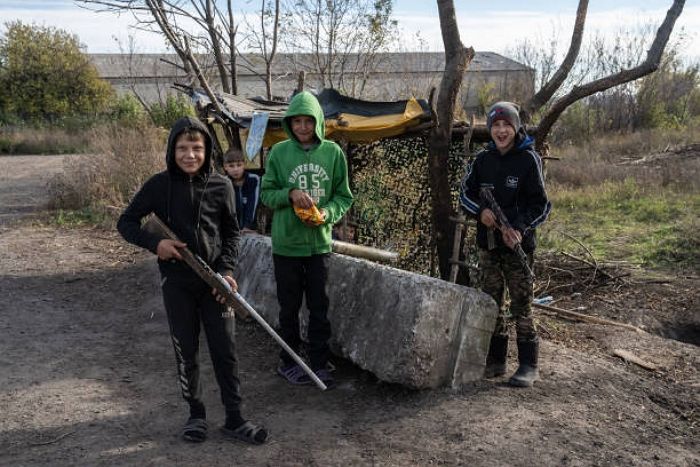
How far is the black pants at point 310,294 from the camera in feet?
14.6

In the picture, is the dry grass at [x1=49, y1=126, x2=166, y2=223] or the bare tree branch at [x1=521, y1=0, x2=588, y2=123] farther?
the dry grass at [x1=49, y1=126, x2=166, y2=223]

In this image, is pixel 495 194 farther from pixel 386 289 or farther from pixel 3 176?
pixel 3 176

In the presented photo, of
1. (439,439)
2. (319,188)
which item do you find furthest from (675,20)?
(439,439)

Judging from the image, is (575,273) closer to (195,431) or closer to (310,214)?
(310,214)

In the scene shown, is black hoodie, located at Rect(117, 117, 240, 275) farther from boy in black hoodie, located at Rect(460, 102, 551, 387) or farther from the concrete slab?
boy in black hoodie, located at Rect(460, 102, 551, 387)

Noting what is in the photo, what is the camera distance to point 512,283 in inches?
169

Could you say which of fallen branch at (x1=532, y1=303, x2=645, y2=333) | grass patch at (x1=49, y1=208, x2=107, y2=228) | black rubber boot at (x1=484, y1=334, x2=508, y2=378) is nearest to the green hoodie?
black rubber boot at (x1=484, y1=334, x2=508, y2=378)

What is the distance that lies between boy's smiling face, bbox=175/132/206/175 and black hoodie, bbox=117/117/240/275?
32 millimetres

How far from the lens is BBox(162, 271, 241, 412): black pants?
141 inches

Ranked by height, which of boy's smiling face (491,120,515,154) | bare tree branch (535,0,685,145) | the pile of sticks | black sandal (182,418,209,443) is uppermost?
bare tree branch (535,0,685,145)

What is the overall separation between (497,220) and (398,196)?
7.47 feet

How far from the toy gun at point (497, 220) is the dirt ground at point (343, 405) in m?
0.85

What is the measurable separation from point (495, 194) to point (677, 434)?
1.77 meters

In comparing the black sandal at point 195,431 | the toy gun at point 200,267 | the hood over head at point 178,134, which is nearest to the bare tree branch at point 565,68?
the hood over head at point 178,134
